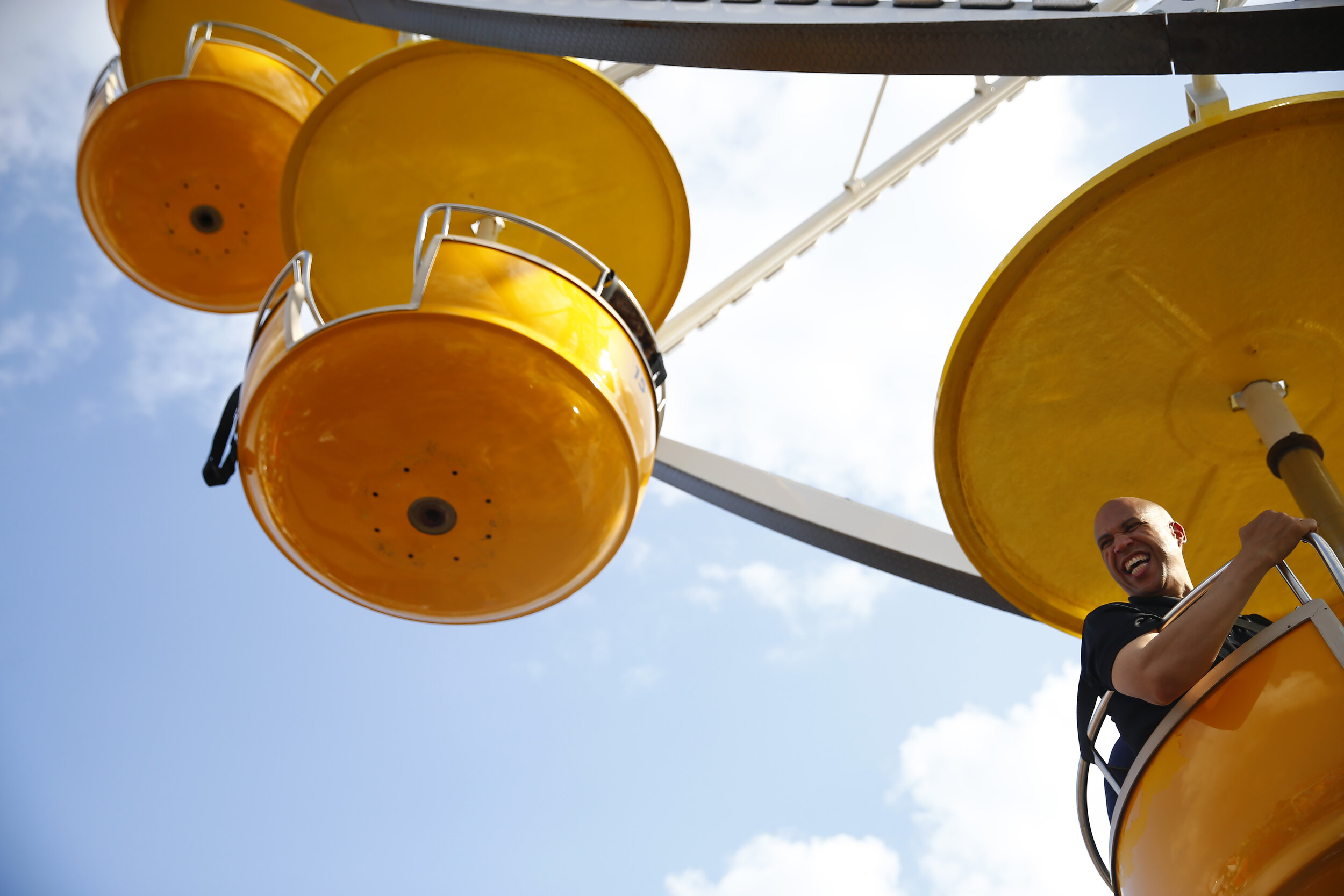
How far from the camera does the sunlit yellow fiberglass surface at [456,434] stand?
443 cm

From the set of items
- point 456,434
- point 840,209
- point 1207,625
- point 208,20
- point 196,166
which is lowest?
point 1207,625

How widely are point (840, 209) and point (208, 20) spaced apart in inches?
252

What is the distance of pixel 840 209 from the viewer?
10703mm

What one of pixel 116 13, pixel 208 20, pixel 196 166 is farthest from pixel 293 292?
pixel 116 13

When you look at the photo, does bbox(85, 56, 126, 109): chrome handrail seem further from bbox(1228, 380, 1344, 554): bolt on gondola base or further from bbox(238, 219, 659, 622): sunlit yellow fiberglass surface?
bbox(1228, 380, 1344, 554): bolt on gondola base

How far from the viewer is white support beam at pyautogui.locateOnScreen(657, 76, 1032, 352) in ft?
33.0

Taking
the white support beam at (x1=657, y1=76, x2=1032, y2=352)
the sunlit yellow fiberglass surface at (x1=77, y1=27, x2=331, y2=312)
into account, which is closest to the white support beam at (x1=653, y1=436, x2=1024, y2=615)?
the white support beam at (x1=657, y1=76, x2=1032, y2=352)

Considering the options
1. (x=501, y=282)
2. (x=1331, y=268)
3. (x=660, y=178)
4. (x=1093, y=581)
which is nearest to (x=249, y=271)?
(x=660, y=178)

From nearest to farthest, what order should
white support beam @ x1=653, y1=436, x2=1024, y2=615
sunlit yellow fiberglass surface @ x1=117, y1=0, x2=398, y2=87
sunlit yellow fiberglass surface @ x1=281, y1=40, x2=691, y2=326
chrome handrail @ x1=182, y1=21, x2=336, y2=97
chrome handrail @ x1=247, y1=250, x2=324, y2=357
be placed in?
1. chrome handrail @ x1=247, y1=250, x2=324, y2=357
2. sunlit yellow fiberglass surface @ x1=281, y1=40, x2=691, y2=326
3. chrome handrail @ x1=182, y1=21, x2=336, y2=97
4. white support beam @ x1=653, y1=436, x2=1024, y2=615
5. sunlit yellow fiberglass surface @ x1=117, y1=0, x2=398, y2=87

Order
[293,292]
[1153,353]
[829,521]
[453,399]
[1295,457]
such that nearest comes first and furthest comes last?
[1295,457]
[1153,353]
[453,399]
[293,292]
[829,521]

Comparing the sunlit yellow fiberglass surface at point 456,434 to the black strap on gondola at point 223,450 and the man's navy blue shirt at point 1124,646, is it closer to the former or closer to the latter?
the black strap on gondola at point 223,450

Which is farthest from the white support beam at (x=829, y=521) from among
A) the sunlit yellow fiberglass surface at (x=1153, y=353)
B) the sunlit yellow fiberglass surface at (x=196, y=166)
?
the sunlit yellow fiberglass surface at (x=196, y=166)

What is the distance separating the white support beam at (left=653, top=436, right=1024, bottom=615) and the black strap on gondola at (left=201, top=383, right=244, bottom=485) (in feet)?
14.6

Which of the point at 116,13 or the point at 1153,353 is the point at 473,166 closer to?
the point at 1153,353
